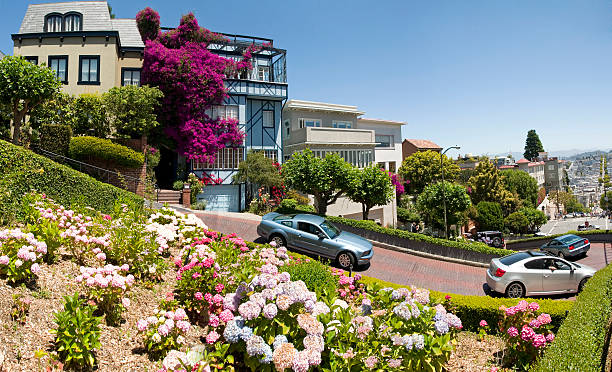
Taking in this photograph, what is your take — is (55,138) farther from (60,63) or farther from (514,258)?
(514,258)

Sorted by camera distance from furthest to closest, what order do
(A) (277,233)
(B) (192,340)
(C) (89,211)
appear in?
1. (A) (277,233)
2. (C) (89,211)
3. (B) (192,340)

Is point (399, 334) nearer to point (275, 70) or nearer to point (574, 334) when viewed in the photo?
point (574, 334)

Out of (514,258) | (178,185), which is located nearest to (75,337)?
(514,258)

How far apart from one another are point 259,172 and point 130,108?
8234mm

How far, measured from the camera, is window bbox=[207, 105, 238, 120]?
2494 centimetres

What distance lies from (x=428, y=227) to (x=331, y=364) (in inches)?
1438

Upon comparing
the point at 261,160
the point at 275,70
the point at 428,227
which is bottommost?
the point at 428,227

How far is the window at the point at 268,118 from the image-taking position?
2719 cm

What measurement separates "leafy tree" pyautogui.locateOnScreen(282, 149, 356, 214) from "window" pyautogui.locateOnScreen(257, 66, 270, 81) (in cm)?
1099

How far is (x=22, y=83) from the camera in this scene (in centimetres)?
1356

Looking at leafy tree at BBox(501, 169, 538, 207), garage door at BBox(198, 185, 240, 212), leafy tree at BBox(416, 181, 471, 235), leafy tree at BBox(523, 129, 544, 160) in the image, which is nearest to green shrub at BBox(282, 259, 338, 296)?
garage door at BBox(198, 185, 240, 212)

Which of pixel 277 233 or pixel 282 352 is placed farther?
pixel 277 233

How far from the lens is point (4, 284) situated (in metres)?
5.07

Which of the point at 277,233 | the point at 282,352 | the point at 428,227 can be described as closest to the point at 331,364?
the point at 282,352
